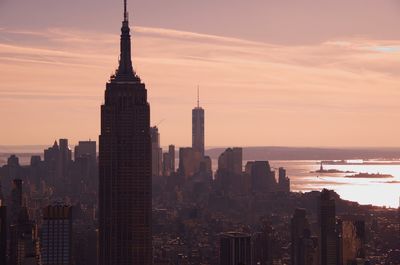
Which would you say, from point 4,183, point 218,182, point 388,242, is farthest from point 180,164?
point 388,242

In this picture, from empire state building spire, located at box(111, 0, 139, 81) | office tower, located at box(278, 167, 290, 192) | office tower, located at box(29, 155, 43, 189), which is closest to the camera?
empire state building spire, located at box(111, 0, 139, 81)

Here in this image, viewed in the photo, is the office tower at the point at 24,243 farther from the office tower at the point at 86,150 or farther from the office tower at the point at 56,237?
the office tower at the point at 86,150

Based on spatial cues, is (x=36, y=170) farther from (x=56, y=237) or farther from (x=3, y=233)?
(x=3, y=233)

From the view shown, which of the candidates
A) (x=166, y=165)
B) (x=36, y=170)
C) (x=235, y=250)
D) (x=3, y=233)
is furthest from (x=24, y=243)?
(x=166, y=165)

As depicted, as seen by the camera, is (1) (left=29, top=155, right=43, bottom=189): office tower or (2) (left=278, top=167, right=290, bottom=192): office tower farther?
(2) (left=278, top=167, right=290, bottom=192): office tower

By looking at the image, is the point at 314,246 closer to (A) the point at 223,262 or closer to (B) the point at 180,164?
(A) the point at 223,262

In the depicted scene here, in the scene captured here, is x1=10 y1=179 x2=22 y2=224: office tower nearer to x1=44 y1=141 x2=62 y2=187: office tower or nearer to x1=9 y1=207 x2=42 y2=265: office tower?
x1=9 y1=207 x2=42 y2=265: office tower

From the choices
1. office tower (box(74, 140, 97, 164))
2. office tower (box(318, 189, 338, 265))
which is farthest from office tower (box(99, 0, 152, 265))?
office tower (box(74, 140, 97, 164))

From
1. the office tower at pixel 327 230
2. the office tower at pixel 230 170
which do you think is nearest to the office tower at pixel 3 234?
the office tower at pixel 327 230
